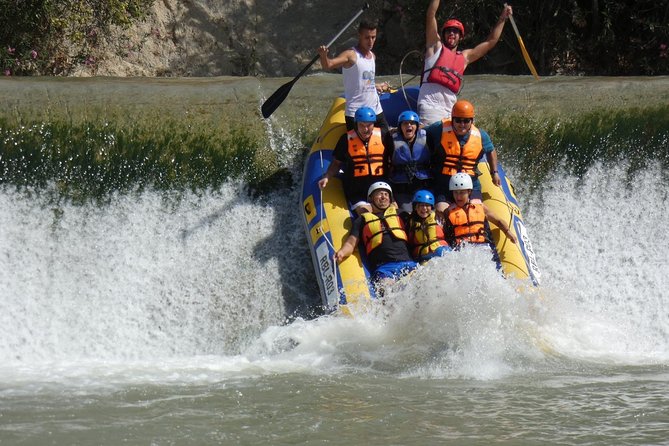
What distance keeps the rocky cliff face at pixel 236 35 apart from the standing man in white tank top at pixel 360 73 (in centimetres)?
517

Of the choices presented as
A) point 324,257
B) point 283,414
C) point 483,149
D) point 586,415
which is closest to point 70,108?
point 324,257

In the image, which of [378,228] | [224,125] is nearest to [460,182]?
[378,228]

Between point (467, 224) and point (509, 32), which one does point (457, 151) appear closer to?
point (467, 224)

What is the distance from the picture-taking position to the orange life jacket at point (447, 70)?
795cm

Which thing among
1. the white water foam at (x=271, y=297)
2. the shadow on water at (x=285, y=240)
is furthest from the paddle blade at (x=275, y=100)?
the white water foam at (x=271, y=297)

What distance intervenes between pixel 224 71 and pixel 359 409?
787 cm

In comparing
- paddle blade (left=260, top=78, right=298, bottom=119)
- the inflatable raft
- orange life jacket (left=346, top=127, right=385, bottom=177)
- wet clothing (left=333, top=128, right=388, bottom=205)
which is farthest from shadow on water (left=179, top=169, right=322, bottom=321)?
orange life jacket (left=346, top=127, right=385, bottom=177)

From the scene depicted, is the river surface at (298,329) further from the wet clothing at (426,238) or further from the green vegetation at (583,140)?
the wet clothing at (426,238)

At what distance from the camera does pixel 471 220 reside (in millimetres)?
7273

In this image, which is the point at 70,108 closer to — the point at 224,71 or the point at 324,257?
the point at 324,257

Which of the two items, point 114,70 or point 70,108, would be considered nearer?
point 70,108

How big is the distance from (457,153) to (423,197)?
506 mm

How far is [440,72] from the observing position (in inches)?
313

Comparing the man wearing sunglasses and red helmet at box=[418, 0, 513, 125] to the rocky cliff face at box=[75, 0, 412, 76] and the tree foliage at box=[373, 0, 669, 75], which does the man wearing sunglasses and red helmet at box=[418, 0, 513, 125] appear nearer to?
the tree foliage at box=[373, 0, 669, 75]
